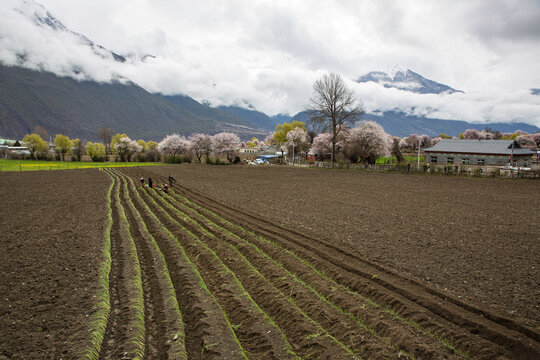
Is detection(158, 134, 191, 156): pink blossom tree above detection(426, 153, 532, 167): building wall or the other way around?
above

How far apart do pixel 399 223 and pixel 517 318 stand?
8.39m

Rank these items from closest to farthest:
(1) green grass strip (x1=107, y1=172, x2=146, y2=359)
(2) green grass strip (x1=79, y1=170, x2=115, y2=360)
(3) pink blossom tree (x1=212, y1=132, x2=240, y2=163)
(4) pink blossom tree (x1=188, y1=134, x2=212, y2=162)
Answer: (2) green grass strip (x1=79, y1=170, x2=115, y2=360), (1) green grass strip (x1=107, y1=172, x2=146, y2=359), (4) pink blossom tree (x1=188, y1=134, x2=212, y2=162), (3) pink blossom tree (x1=212, y1=132, x2=240, y2=163)

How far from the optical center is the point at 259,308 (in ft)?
24.4

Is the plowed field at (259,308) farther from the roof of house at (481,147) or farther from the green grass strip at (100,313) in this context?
the roof of house at (481,147)

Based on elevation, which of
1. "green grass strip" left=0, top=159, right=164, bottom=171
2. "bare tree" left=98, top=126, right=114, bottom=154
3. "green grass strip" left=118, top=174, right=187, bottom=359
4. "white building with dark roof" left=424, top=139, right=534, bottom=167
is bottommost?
"green grass strip" left=118, top=174, right=187, bottom=359

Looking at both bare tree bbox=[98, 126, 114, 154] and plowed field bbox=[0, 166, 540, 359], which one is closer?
plowed field bbox=[0, 166, 540, 359]

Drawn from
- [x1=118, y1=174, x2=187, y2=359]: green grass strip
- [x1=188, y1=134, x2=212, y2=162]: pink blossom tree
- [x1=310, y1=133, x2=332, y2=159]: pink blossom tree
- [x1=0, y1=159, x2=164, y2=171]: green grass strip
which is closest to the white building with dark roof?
[x1=310, y1=133, x2=332, y2=159]: pink blossom tree

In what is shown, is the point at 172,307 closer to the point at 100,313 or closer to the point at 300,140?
the point at 100,313

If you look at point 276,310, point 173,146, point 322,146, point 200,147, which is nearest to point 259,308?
point 276,310

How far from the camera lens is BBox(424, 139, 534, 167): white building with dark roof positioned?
57281 millimetres

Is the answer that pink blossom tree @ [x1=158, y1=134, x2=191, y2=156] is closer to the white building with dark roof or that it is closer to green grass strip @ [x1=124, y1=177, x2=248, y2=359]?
the white building with dark roof

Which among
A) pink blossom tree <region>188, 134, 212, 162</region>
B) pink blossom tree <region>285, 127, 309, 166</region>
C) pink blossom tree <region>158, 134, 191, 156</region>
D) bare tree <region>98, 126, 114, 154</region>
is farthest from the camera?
bare tree <region>98, 126, 114, 154</region>

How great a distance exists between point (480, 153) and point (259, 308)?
224 feet

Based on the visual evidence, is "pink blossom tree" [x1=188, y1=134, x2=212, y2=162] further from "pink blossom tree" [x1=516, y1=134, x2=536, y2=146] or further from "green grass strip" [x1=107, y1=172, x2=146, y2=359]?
"pink blossom tree" [x1=516, y1=134, x2=536, y2=146]
